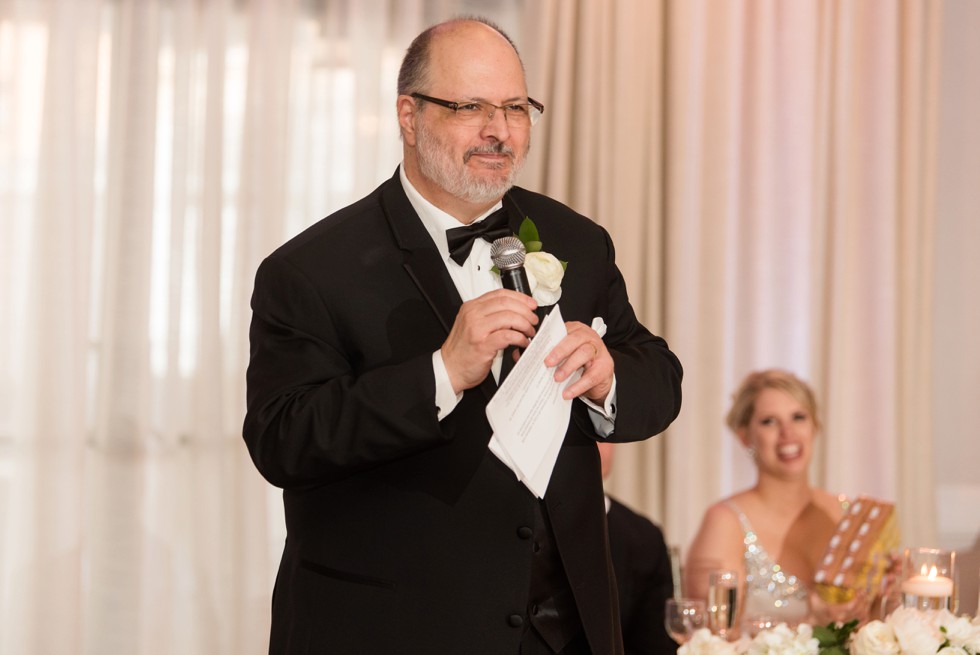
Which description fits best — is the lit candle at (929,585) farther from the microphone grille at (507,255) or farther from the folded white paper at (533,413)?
the microphone grille at (507,255)

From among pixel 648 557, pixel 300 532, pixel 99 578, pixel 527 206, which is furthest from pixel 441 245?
pixel 99 578

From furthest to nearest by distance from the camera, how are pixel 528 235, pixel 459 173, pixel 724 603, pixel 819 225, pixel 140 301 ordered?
pixel 819 225, pixel 140 301, pixel 724 603, pixel 459 173, pixel 528 235

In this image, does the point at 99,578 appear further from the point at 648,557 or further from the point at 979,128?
the point at 979,128

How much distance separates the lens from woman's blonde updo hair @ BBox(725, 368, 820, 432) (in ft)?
15.3

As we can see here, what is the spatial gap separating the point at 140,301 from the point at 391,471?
281cm

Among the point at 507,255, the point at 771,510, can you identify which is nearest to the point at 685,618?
the point at 507,255

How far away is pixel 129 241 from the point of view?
4641mm

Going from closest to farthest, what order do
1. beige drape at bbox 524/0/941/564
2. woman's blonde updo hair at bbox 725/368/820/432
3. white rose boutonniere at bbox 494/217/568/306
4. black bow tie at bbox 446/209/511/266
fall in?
1. white rose boutonniere at bbox 494/217/568/306
2. black bow tie at bbox 446/209/511/266
3. woman's blonde updo hair at bbox 725/368/820/432
4. beige drape at bbox 524/0/941/564

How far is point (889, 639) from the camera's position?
6.94 ft

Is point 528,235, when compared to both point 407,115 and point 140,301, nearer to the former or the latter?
point 407,115

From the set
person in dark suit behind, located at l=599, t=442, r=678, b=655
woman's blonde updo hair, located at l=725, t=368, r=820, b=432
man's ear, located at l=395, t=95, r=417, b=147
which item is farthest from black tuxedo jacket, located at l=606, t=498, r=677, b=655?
man's ear, located at l=395, t=95, r=417, b=147

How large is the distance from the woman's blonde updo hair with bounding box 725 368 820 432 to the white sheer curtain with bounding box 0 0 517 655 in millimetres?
1871

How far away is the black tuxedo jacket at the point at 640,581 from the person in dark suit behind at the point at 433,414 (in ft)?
4.50

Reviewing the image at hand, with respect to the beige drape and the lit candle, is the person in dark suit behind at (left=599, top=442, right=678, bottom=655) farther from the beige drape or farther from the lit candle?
the beige drape
